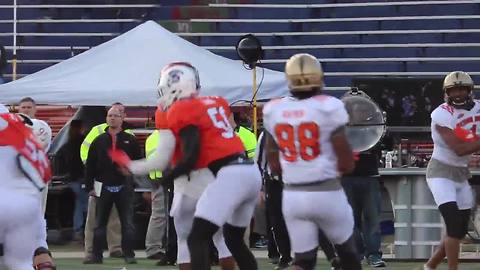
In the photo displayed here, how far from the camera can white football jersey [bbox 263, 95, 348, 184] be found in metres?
8.27

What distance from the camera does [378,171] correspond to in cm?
1432

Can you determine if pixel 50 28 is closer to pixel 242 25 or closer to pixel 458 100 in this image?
pixel 242 25

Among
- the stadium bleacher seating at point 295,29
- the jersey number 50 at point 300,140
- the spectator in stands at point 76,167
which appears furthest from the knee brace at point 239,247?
the stadium bleacher seating at point 295,29

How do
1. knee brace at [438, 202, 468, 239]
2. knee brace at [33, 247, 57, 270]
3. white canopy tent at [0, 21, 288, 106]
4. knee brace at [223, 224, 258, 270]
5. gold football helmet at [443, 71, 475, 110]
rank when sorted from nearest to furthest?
knee brace at [33, 247, 57, 270]
knee brace at [223, 224, 258, 270]
knee brace at [438, 202, 468, 239]
gold football helmet at [443, 71, 475, 110]
white canopy tent at [0, 21, 288, 106]

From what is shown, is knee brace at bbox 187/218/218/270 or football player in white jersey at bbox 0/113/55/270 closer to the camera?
football player in white jersey at bbox 0/113/55/270

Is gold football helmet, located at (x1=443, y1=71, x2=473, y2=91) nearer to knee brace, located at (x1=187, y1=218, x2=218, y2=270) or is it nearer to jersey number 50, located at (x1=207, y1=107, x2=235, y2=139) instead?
jersey number 50, located at (x1=207, y1=107, x2=235, y2=139)

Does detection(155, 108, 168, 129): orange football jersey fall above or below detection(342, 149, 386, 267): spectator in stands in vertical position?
above

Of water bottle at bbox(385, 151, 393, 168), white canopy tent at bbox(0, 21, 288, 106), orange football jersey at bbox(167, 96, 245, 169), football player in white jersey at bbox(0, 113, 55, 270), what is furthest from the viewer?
white canopy tent at bbox(0, 21, 288, 106)

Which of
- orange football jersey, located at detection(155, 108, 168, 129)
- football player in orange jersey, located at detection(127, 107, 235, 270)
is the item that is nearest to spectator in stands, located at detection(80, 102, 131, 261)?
orange football jersey, located at detection(155, 108, 168, 129)

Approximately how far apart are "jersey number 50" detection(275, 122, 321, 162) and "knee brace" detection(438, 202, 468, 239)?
2.74 meters

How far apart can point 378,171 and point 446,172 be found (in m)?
3.38

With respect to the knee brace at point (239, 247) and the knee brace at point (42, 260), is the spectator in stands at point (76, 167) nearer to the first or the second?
the knee brace at point (42, 260)

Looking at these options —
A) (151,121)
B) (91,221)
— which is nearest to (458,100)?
(91,221)

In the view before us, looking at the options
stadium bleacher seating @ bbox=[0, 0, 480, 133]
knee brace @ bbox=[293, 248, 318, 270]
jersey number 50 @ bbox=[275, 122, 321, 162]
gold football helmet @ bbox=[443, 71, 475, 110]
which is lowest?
knee brace @ bbox=[293, 248, 318, 270]
